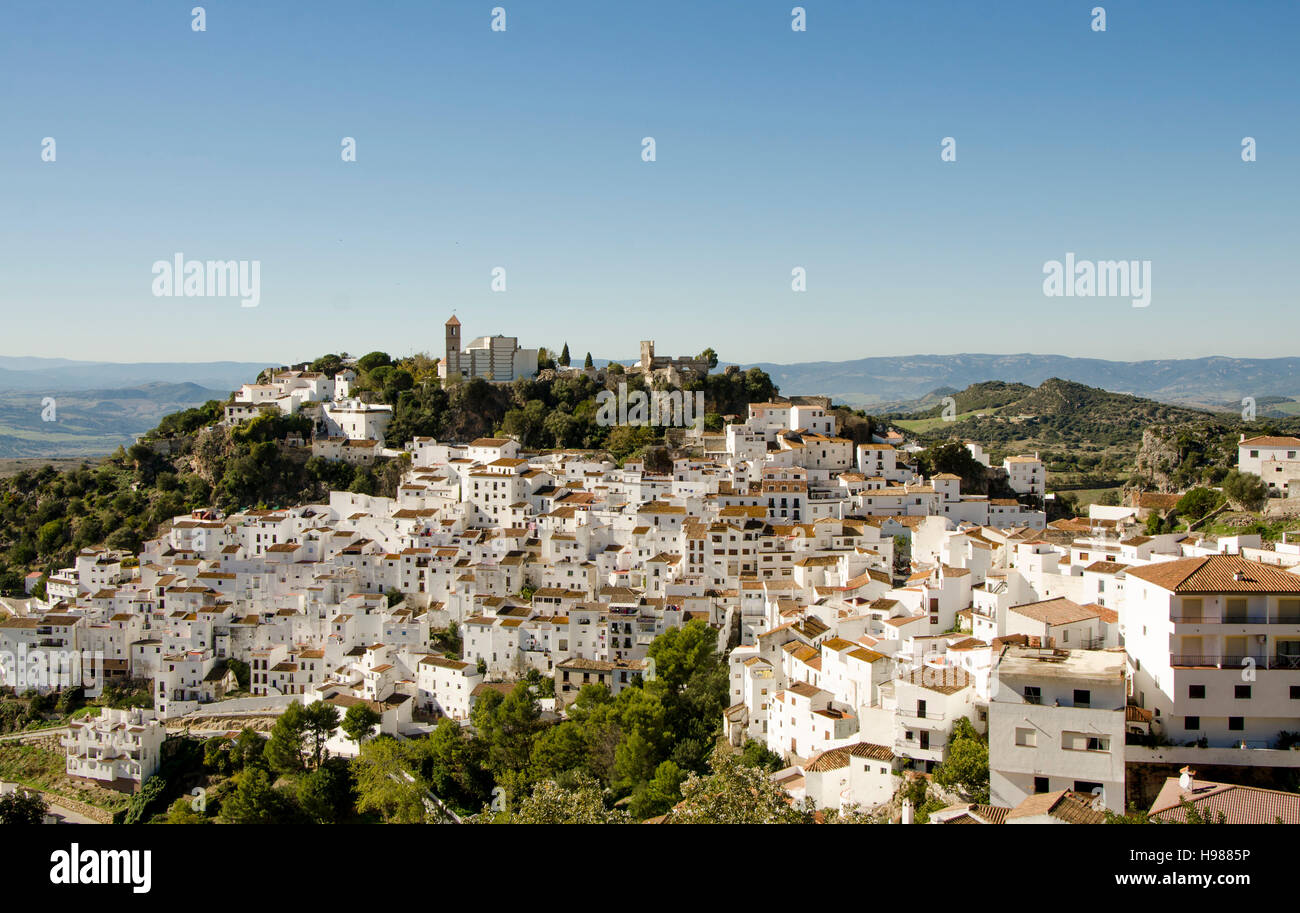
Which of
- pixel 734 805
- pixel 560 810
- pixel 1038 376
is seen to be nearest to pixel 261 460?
pixel 560 810

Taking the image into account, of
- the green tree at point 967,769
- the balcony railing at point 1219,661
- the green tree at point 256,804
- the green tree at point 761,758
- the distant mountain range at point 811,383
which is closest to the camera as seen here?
the balcony railing at point 1219,661

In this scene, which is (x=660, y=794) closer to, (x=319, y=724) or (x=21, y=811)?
(x=319, y=724)

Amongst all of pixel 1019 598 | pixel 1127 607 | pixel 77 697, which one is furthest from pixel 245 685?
pixel 1127 607

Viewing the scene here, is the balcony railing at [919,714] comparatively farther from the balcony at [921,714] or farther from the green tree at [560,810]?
the green tree at [560,810]

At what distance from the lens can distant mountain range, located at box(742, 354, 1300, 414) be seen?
324ft

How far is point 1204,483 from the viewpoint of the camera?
2653 cm

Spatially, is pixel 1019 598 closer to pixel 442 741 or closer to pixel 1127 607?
pixel 1127 607

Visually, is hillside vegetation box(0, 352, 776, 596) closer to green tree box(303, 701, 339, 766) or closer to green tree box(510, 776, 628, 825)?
green tree box(303, 701, 339, 766)

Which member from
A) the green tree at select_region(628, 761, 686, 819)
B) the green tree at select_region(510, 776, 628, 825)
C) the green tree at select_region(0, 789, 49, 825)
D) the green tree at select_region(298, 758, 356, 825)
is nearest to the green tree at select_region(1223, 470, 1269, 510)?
the green tree at select_region(628, 761, 686, 819)

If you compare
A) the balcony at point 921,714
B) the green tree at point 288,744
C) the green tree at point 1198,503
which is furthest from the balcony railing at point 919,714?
the green tree at point 1198,503

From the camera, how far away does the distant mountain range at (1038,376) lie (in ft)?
324

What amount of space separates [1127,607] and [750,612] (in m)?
9.54

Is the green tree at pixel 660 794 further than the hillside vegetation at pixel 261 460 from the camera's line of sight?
No

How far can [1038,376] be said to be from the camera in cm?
11969
